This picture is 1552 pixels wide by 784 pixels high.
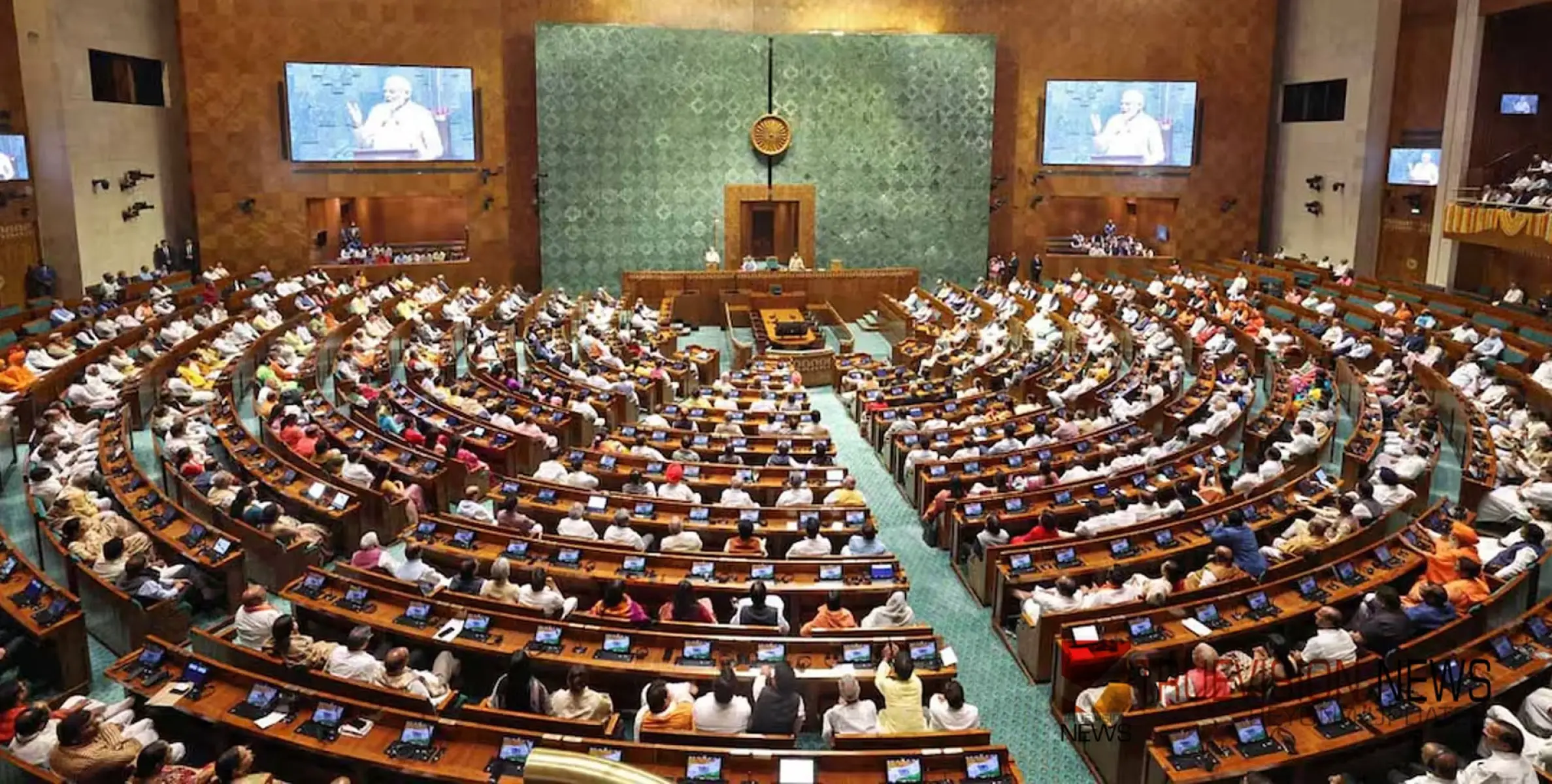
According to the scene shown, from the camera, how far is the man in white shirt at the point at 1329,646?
25.3ft

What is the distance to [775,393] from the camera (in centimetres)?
1711

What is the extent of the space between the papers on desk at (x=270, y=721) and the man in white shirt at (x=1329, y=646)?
686 cm

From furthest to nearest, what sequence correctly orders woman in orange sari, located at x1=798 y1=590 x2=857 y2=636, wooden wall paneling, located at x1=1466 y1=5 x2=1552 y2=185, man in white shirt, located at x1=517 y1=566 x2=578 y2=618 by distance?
1. wooden wall paneling, located at x1=1466 y1=5 x2=1552 y2=185
2. man in white shirt, located at x1=517 y1=566 x2=578 y2=618
3. woman in orange sari, located at x1=798 y1=590 x2=857 y2=636

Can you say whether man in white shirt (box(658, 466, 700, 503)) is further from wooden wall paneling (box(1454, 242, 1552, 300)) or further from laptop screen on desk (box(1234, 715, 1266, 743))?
wooden wall paneling (box(1454, 242, 1552, 300))

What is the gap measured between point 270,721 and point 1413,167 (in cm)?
2636

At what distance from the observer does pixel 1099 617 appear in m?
8.68

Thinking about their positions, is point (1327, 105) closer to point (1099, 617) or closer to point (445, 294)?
point (445, 294)

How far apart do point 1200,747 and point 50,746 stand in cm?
695

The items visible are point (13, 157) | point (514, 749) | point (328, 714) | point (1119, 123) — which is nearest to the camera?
point (514, 749)

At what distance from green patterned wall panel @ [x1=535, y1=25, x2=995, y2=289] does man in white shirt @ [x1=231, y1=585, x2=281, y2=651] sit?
70.5 feet

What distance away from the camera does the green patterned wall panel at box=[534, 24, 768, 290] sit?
92.1 feet

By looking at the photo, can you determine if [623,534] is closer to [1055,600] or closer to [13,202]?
[1055,600]

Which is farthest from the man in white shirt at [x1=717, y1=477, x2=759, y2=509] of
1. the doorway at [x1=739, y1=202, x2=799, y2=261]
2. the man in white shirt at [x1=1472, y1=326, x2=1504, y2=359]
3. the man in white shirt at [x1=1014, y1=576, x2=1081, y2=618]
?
the doorway at [x1=739, y1=202, x2=799, y2=261]

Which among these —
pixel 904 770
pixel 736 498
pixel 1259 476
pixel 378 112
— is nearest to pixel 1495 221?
pixel 1259 476
